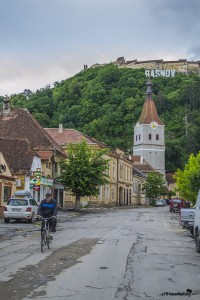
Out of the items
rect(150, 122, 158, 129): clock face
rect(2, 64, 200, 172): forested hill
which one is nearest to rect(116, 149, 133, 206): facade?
rect(2, 64, 200, 172): forested hill

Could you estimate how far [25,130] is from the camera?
50031mm

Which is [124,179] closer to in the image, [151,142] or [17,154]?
[17,154]

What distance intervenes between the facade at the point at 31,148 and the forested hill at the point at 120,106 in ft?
195

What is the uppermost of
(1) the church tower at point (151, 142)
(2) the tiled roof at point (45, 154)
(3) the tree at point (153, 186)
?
(1) the church tower at point (151, 142)

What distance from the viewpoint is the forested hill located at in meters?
130

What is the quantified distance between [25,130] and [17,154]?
9467mm

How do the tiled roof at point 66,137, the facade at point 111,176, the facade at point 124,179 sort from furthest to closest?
the facade at point 124,179 → the facade at point 111,176 → the tiled roof at point 66,137

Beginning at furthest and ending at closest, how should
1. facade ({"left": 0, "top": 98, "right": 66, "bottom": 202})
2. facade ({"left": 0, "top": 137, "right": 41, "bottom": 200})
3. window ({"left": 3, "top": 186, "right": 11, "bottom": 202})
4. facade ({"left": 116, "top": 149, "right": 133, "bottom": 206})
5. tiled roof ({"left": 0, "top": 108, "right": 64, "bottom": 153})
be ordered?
facade ({"left": 116, "top": 149, "right": 133, "bottom": 206}), tiled roof ({"left": 0, "top": 108, "right": 64, "bottom": 153}), facade ({"left": 0, "top": 98, "right": 66, "bottom": 202}), facade ({"left": 0, "top": 137, "right": 41, "bottom": 200}), window ({"left": 3, "top": 186, "right": 11, "bottom": 202})

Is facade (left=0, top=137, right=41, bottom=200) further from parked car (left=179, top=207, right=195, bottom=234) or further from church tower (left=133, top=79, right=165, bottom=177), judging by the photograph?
church tower (left=133, top=79, right=165, bottom=177)

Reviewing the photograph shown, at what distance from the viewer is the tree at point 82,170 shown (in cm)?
4453

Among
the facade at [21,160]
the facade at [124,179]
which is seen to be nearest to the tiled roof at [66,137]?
the facade at [124,179]

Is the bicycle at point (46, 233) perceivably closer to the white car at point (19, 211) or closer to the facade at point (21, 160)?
the white car at point (19, 211)

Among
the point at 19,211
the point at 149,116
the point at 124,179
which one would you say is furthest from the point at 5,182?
the point at 149,116

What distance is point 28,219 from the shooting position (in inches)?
1088
